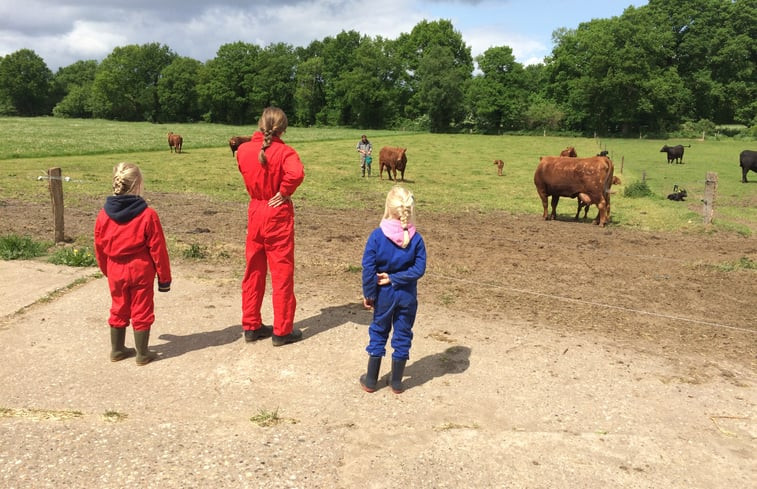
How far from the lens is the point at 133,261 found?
4594 millimetres

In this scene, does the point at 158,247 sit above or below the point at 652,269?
above

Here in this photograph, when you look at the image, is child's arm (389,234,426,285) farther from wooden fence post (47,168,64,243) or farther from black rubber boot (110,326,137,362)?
wooden fence post (47,168,64,243)

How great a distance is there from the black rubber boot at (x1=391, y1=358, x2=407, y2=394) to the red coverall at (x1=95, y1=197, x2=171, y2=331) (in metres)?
2.11

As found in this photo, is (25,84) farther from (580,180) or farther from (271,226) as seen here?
(271,226)

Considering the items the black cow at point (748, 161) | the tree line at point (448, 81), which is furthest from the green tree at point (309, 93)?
the black cow at point (748, 161)

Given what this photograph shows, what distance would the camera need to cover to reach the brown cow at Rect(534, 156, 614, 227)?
43.2ft

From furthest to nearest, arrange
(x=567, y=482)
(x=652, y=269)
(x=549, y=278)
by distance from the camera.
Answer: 1. (x=652, y=269)
2. (x=549, y=278)
3. (x=567, y=482)

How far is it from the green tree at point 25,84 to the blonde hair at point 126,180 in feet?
368

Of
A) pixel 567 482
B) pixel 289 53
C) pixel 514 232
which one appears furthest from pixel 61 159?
pixel 289 53

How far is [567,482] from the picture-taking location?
3266mm

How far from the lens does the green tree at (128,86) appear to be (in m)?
91.0

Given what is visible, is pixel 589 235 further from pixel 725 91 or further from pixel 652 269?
pixel 725 91

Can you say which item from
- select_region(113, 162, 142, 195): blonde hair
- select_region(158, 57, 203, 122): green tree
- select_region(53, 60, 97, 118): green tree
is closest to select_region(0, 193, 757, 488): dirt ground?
select_region(113, 162, 142, 195): blonde hair

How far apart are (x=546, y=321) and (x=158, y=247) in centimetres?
425
